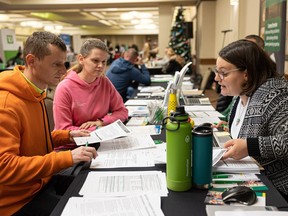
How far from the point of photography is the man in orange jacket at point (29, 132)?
1.16 meters

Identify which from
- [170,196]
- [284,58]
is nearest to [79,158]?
[170,196]

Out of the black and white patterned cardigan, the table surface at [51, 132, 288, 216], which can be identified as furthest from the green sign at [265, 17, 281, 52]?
the table surface at [51, 132, 288, 216]

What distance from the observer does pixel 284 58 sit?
3.08 m

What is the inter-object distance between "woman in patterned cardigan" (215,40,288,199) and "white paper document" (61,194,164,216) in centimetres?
42

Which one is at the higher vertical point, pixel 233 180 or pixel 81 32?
pixel 81 32

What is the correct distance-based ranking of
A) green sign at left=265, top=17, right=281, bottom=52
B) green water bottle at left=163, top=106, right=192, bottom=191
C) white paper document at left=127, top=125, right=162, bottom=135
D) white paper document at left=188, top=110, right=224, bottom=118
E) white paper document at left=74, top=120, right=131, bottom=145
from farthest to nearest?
green sign at left=265, top=17, right=281, bottom=52, white paper document at left=188, top=110, right=224, bottom=118, white paper document at left=127, top=125, right=162, bottom=135, white paper document at left=74, top=120, right=131, bottom=145, green water bottle at left=163, top=106, right=192, bottom=191

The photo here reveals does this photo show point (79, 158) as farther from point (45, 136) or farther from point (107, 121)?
point (107, 121)

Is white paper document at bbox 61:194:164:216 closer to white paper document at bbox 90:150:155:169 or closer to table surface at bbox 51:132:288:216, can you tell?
table surface at bbox 51:132:288:216

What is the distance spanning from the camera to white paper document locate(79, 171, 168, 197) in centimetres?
105

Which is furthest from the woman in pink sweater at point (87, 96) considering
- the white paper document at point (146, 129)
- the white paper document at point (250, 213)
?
the white paper document at point (250, 213)

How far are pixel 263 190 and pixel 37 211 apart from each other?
89 cm

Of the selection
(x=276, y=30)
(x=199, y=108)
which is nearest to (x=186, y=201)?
(x=199, y=108)

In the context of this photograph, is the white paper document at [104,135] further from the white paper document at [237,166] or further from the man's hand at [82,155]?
the white paper document at [237,166]

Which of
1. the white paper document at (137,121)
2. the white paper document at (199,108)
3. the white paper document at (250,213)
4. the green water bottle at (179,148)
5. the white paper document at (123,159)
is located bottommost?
the white paper document at (137,121)
